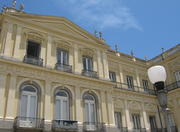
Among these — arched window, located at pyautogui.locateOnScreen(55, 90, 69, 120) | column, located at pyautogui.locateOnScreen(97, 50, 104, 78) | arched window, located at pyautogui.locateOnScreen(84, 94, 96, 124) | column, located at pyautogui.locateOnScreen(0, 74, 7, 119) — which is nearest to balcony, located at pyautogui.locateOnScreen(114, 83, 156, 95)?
column, located at pyautogui.locateOnScreen(97, 50, 104, 78)

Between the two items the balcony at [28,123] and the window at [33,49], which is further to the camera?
the window at [33,49]

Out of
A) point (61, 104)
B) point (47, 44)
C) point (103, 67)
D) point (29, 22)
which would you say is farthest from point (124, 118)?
point (29, 22)

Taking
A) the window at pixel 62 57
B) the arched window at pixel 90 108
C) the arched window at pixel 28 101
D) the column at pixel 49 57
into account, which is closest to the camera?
the arched window at pixel 28 101

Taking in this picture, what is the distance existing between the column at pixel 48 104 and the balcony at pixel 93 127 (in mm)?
2300

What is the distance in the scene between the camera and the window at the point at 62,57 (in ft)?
48.9

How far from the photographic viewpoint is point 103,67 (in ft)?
54.2

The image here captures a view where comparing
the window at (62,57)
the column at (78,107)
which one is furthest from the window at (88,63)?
the column at (78,107)

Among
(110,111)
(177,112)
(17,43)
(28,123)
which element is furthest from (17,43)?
(177,112)

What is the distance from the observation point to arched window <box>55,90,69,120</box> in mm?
12992

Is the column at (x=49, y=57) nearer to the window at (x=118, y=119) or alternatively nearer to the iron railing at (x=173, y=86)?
the window at (x=118, y=119)

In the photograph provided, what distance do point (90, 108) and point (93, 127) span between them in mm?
1394

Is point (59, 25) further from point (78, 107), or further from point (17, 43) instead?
point (78, 107)

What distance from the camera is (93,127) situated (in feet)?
44.5

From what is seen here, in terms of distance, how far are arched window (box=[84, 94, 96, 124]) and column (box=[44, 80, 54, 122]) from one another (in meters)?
2.60
